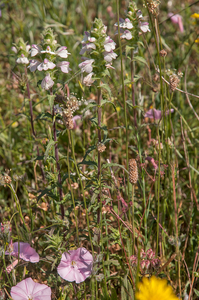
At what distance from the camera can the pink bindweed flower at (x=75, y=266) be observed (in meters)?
1.51

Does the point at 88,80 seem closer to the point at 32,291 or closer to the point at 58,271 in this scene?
the point at 58,271

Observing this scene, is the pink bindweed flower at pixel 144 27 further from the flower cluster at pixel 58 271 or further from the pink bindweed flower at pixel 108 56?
the flower cluster at pixel 58 271

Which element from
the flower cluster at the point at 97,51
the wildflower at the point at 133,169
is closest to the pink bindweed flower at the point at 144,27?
the flower cluster at the point at 97,51

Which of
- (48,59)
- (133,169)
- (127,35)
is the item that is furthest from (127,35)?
(133,169)

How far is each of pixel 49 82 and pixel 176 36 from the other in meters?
2.34

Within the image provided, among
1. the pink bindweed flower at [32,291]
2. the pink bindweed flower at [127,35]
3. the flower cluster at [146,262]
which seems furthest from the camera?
the pink bindweed flower at [127,35]

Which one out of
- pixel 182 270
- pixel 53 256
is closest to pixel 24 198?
pixel 53 256

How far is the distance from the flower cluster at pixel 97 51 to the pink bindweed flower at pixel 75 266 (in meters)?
0.87

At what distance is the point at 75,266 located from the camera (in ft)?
5.10

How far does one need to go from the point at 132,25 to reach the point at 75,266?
1.39 m

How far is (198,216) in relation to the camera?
2004 mm

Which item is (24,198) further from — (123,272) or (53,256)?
(123,272)

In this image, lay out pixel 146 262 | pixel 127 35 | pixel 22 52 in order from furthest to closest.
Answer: pixel 22 52
pixel 127 35
pixel 146 262

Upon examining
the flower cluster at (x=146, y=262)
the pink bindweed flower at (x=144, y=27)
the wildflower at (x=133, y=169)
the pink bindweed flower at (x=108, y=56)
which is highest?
the pink bindweed flower at (x=144, y=27)
